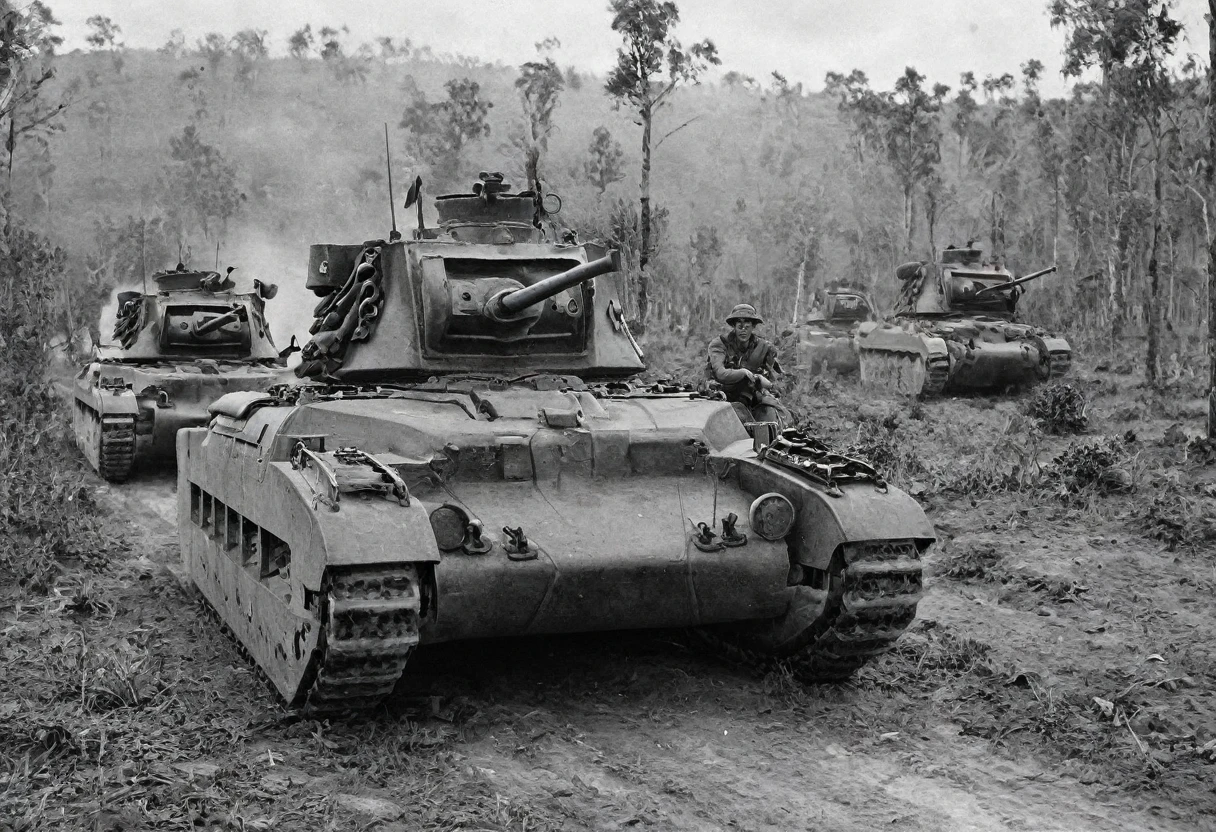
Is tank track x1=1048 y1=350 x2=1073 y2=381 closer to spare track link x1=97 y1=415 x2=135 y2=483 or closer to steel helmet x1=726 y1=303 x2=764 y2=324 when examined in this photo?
steel helmet x1=726 y1=303 x2=764 y2=324

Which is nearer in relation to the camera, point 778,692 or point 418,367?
point 778,692

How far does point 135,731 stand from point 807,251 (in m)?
46.0

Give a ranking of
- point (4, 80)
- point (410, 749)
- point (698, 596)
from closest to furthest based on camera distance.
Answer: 1. point (410, 749)
2. point (698, 596)
3. point (4, 80)

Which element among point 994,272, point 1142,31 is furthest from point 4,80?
point 1142,31

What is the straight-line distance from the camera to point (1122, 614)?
27.5 ft

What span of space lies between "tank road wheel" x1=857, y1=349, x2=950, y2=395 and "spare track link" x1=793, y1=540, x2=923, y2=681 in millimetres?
13446

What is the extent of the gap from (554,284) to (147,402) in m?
8.02

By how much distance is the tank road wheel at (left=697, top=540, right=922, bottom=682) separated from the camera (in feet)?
20.2

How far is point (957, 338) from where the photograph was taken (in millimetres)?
19969

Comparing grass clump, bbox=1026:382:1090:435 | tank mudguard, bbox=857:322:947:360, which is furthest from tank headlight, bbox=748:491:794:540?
tank mudguard, bbox=857:322:947:360

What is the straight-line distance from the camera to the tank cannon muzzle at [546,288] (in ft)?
22.4

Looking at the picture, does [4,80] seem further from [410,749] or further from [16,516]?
[410,749]

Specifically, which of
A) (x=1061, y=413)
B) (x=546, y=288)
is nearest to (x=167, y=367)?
(x=546, y=288)

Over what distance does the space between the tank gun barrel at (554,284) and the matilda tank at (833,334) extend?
17003 millimetres
